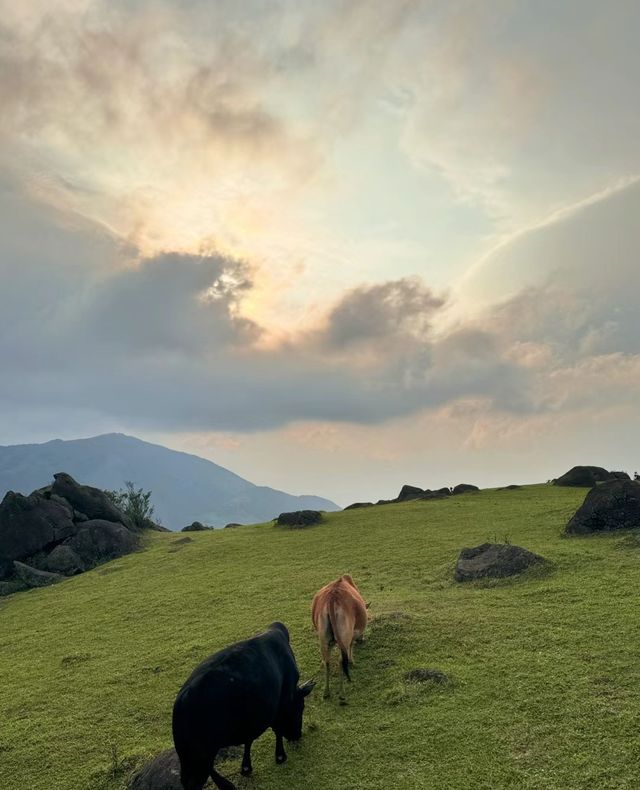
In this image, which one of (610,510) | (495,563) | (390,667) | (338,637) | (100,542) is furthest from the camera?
(100,542)

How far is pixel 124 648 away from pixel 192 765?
8791 millimetres

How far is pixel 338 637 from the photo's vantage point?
9.73 meters

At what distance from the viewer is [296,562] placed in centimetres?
2133

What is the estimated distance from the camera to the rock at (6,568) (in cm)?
2803

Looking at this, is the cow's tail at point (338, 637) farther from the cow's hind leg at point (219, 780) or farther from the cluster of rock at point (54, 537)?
the cluster of rock at point (54, 537)

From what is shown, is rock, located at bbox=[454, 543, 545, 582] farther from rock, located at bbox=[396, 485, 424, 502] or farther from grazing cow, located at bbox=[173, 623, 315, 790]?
rock, located at bbox=[396, 485, 424, 502]

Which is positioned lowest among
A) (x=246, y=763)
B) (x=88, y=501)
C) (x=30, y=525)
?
(x=246, y=763)

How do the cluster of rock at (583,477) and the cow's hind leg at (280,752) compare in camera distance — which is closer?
the cow's hind leg at (280,752)

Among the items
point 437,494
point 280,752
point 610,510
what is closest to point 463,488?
point 437,494

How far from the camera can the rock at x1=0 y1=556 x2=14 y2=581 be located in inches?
1104

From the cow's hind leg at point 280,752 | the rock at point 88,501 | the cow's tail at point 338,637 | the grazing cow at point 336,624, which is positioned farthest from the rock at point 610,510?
the rock at point 88,501

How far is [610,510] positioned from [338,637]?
1280 cm

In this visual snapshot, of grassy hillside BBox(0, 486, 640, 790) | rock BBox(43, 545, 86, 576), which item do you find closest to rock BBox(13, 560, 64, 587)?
rock BBox(43, 545, 86, 576)

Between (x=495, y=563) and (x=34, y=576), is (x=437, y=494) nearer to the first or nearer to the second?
(x=495, y=563)
